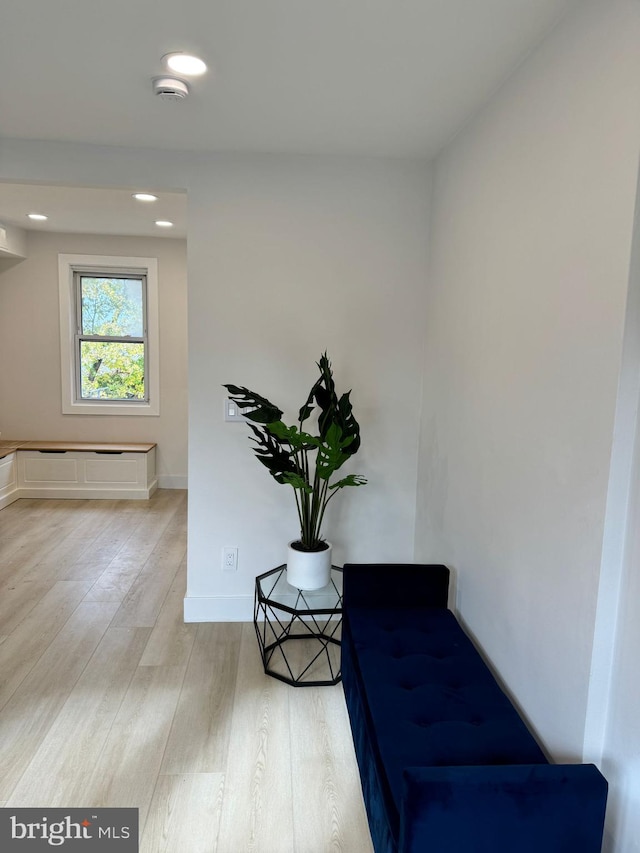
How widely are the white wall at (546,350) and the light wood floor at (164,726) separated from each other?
79cm

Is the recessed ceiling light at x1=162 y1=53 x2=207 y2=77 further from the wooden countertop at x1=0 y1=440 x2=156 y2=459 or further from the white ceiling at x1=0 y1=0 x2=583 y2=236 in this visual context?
the wooden countertop at x1=0 y1=440 x2=156 y2=459

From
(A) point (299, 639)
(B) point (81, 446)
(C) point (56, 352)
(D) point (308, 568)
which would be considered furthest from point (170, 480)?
(D) point (308, 568)

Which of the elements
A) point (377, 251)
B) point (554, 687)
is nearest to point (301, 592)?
point (554, 687)

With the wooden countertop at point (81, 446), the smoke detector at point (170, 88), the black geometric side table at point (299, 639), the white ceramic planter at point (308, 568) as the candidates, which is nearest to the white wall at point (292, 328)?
the black geometric side table at point (299, 639)

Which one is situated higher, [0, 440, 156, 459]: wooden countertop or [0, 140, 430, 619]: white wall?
[0, 140, 430, 619]: white wall

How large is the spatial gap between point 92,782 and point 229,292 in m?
2.14

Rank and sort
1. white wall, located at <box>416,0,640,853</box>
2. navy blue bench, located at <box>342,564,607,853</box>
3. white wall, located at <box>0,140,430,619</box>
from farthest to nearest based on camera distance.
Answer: white wall, located at <box>0,140,430,619</box>, white wall, located at <box>416,0,640,853</box>, navy blue bench, located at <box>342,564,607,853</box>

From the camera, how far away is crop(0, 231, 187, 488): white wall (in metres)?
5.44

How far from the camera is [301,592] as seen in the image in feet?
8.34

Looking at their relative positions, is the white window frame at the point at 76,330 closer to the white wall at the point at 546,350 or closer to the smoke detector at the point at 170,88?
the smoke detector at the point at 170,88

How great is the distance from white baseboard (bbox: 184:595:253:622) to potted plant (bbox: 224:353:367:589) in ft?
1.99

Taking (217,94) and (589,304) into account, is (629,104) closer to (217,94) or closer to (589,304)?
(589,304)

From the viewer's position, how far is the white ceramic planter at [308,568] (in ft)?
8.27

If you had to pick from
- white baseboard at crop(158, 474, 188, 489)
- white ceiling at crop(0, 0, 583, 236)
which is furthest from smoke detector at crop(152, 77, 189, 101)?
white baseboard at crop(158, 474, 188, 489)
